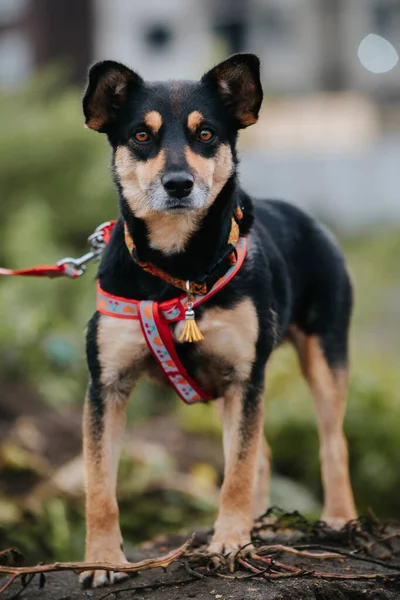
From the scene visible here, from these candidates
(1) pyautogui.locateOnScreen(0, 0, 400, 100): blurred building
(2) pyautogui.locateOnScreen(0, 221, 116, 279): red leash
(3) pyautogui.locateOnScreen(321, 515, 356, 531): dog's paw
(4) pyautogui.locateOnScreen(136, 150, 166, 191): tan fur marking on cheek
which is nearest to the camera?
(4) pyautogui.locateOnScreen(136, 150, 166, 191): tan fur marking on cheek

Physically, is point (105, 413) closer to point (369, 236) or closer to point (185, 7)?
point (369, 236)

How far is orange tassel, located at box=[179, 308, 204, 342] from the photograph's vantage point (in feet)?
13.7

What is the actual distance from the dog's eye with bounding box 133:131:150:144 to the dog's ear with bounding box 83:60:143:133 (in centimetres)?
23

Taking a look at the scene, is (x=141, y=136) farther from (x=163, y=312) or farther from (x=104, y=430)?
(x=104, y=430)

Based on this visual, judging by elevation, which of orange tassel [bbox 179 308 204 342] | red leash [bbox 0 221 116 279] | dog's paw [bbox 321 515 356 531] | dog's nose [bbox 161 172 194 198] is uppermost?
dog's nose [bbox 161 172 194 198]

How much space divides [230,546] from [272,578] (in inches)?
12.2

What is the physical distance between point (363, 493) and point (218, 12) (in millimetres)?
24405

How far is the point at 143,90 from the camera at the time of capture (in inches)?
169

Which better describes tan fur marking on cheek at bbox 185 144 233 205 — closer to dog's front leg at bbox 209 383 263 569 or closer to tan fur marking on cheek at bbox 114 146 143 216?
tan fur marking on cheek at bbox 114 146 143 216

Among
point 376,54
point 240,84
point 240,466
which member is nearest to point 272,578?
point 240,466

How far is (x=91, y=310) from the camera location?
9.12 metres

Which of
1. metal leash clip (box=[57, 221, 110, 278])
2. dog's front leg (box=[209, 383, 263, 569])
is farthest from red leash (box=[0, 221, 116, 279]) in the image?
dog's front leg (box=[209, 383, 263, 569])

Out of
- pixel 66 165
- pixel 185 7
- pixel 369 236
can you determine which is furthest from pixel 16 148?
pixel 185 7

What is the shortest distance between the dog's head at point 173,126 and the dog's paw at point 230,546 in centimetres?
146
